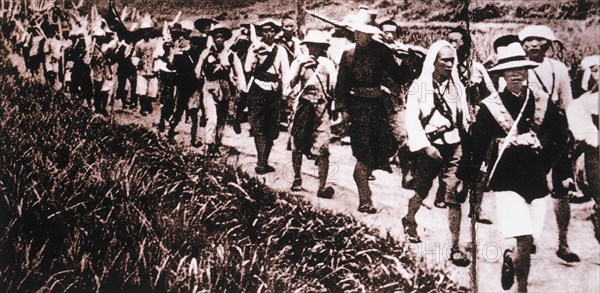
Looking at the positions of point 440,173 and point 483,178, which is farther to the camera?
point 440,173

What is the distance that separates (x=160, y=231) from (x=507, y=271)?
220 cm

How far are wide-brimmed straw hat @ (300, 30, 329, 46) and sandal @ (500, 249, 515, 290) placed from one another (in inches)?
71.2

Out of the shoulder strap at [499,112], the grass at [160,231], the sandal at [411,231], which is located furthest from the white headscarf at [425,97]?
the grass at [160,231]

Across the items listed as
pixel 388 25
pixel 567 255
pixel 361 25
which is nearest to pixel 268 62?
pixel 361 25

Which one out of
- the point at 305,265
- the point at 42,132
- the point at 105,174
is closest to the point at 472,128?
the point at 305,265

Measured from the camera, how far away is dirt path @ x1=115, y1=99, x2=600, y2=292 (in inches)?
124

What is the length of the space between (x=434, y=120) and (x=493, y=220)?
72 centimetres

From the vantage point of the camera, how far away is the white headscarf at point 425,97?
337 centimetres

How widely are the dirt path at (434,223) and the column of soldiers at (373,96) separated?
53 mm

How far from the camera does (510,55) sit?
325cm

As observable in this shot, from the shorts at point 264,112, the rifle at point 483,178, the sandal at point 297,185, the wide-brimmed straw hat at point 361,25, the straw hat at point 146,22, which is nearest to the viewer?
the rifle at point 483,178

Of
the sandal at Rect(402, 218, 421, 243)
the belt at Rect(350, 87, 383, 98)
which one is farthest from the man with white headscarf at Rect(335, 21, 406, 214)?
the sandal at Rect(402, 218, 421, 243)

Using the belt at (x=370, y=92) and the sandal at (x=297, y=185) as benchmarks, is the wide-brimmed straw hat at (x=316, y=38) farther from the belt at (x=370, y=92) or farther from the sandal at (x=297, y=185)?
the sandal at (x=297, y=185)

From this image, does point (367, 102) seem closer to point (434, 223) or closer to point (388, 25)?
point (388, 25)
